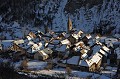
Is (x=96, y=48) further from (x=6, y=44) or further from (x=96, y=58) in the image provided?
(x=6, y=44)

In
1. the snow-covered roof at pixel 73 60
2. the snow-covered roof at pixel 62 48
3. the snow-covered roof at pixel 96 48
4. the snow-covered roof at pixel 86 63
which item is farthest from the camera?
the snow-covered roof at pixel 62 48

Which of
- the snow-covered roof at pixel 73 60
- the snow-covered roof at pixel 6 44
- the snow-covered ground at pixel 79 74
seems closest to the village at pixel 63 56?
the snow-covered roof at pixel 73 60

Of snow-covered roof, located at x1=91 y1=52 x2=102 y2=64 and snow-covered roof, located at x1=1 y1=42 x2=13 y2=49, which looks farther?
snow-covered roof, located at x1=1 y1=42 x2=13 y2=49

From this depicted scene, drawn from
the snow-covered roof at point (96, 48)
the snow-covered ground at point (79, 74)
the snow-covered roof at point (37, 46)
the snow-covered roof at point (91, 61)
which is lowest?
the snow-covered ground at point (79, 74)

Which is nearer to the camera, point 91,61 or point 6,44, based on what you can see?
point 91,61

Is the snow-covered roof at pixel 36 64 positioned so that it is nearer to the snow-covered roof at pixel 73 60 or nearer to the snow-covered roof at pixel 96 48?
the snow-covered roof at pixel 73 60

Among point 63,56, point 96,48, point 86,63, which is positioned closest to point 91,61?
point 86,63

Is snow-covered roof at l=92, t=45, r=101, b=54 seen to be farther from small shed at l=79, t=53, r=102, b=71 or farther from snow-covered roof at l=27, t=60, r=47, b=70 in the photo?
snow-covered roof at l=27, t=60, r=47, b=70

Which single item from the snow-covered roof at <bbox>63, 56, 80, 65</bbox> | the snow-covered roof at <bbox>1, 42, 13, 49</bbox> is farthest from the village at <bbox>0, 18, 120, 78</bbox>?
the snow-covered roof at <bbox>1, 42, 13, 49</bbox>

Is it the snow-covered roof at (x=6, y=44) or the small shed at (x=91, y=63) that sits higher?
the snow-covered roof at (x=6, y=44)

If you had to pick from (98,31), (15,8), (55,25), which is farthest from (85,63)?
(15,8)

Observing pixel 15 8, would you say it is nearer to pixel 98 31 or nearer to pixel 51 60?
pixel 98 31

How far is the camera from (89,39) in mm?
55812

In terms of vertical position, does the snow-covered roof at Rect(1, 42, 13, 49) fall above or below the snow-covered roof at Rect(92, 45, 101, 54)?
above
